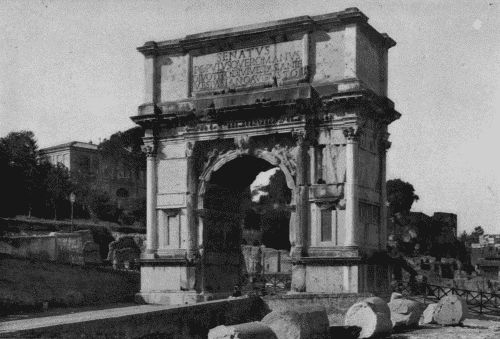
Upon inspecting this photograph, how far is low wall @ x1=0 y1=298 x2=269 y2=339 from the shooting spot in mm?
10672

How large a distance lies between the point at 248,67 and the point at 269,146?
7.36ft

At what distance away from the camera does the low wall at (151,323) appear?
10.7 m

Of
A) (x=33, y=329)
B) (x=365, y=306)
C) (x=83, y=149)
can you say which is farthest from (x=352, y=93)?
(x=83, y=149)

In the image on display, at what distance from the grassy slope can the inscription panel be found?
6.01 meters

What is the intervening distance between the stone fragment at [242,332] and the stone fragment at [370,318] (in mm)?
3888

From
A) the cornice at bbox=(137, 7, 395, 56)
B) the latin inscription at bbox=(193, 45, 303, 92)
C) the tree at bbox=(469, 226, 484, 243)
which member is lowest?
the tree at bbox=(469, 226, 484, 243)

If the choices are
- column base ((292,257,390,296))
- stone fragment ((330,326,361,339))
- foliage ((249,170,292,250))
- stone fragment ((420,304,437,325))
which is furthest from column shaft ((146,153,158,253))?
foliage ((249,170,292,250))

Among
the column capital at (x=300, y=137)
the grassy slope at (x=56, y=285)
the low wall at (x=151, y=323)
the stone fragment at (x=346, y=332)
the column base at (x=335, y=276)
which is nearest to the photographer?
the low wall at (x=151, y=323)

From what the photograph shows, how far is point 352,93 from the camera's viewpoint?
805 inches

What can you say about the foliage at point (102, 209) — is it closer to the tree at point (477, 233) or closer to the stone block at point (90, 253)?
the stone block at point (90, 253)

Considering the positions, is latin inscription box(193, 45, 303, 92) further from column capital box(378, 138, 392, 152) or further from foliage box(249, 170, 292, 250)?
foliage box(249, 170, 292, 250)

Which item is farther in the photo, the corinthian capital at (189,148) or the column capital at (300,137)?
the corinthian capital at (189,148)

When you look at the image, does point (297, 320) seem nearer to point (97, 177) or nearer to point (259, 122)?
point (259, 122)

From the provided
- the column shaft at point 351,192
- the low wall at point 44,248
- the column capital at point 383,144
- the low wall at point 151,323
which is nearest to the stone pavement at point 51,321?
the low wall at point 151,323
